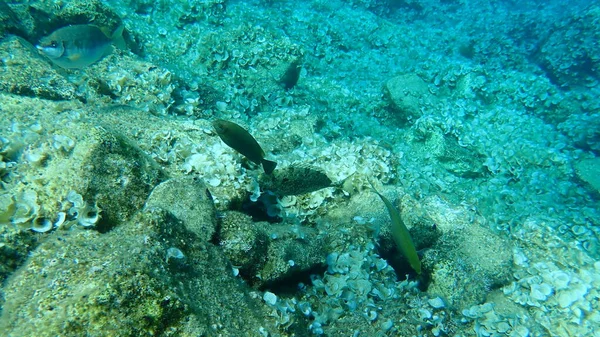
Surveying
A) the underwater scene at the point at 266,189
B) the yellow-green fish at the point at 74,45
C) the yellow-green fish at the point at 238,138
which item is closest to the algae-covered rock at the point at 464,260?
the underwater scene at the point at 266,189

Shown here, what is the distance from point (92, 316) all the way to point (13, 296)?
512 millimetres

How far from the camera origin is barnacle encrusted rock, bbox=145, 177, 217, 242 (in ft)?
7.06

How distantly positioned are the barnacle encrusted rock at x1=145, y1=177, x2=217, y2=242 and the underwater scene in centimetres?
2

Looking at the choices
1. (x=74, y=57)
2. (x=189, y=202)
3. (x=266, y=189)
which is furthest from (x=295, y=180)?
(x=74, y=57)

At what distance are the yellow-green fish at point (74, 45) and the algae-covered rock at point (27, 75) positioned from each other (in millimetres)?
533

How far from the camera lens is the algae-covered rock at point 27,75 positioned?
3428 millimetres

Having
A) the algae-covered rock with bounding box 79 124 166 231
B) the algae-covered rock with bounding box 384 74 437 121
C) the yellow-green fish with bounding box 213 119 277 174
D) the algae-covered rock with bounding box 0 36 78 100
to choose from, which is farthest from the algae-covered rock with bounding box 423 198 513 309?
the algae-covered rock with bounding box 0 36 78 100

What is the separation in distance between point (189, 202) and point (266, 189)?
1279 mm

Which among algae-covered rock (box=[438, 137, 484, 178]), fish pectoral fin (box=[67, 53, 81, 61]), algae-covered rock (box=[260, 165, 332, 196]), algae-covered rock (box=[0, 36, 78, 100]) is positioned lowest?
algae-covered rock (box=[438, 137, 484, 178])

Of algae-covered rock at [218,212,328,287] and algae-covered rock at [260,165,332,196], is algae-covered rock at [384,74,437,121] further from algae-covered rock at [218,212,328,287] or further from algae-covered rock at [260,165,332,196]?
algae-covered rock at [218,212,328,287]

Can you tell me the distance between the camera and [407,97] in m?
7.21

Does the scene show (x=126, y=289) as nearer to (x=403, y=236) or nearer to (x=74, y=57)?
(x=403, y=236)

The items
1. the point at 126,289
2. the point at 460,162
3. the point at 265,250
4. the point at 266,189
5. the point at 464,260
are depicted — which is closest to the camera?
the point at 126,289

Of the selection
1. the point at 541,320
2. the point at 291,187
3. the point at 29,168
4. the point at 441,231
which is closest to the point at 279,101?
the point at 291,187
